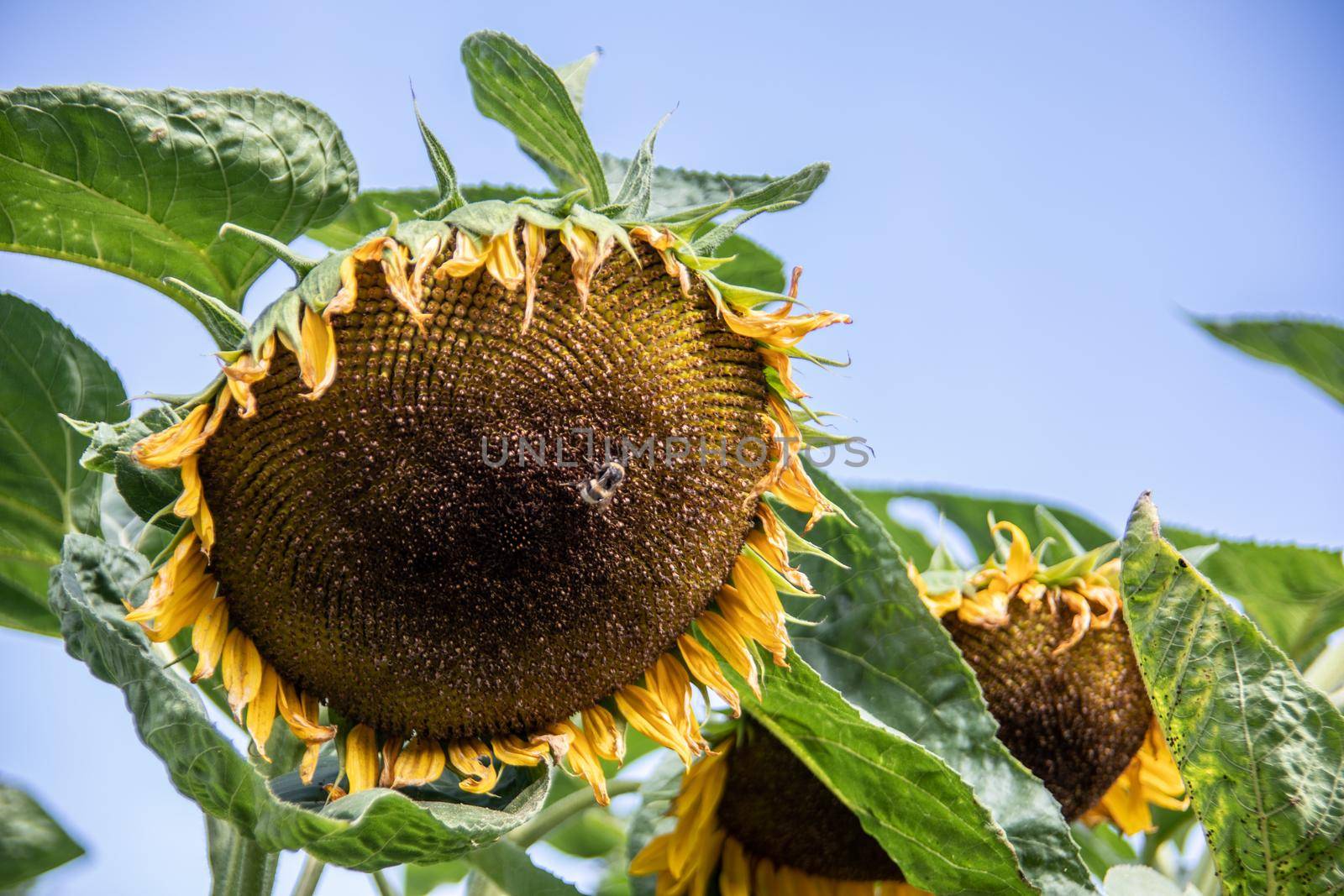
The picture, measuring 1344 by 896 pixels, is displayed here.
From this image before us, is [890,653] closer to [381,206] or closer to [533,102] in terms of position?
[533,102]

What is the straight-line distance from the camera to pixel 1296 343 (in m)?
2.33

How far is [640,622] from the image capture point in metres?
1.56

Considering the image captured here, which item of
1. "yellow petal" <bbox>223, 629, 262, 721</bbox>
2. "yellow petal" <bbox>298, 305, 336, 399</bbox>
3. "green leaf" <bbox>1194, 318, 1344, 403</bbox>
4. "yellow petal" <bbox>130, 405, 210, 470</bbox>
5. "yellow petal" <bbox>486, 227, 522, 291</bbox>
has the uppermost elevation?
"yellow petal" <bbox>486, 227, 522, 291</bbox>

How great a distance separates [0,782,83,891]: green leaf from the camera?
Answer: 6.35 ft

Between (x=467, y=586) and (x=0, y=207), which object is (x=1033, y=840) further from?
(x=0, y=207)

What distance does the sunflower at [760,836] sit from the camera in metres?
2.04

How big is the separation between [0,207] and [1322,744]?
1781mm

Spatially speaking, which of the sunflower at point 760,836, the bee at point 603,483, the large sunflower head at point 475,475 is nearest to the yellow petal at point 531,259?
the large sunflower head at point 475,475

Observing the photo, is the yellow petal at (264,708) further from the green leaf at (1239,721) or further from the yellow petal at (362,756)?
the green leaf at (1239,721)

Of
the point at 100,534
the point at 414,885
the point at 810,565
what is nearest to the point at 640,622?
the point at 810,565

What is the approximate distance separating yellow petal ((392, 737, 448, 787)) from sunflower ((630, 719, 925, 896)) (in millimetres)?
559

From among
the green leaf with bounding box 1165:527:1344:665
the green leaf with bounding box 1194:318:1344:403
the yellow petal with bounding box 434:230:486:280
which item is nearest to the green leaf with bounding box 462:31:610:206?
the yellow petal with bounding box 434:230:486:280

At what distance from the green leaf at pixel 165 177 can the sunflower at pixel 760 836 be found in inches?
40.7

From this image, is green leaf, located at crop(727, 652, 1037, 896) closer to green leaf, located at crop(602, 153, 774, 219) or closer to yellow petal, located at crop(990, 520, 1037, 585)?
yellow petal, located at crop(990, 520, 1037, 585)
